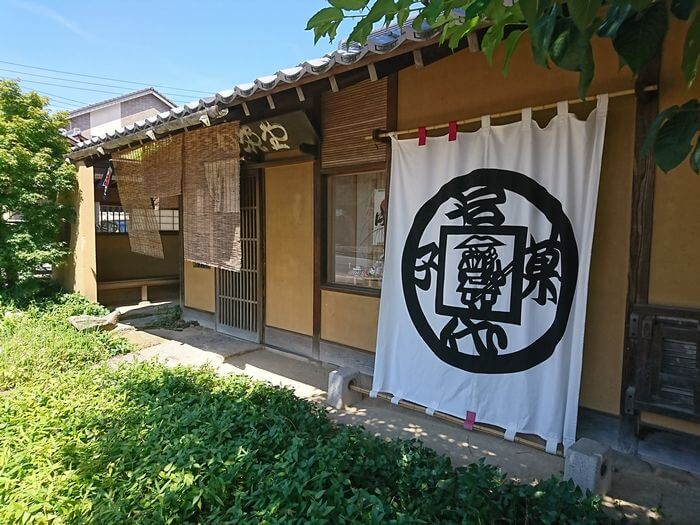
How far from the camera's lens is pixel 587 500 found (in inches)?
105

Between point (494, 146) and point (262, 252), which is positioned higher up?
point (494, 146)

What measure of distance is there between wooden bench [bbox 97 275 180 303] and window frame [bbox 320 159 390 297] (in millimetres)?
7111

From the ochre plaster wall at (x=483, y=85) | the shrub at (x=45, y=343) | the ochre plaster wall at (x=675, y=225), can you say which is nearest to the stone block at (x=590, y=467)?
the ochre plaster wall at (x=675, y=225)

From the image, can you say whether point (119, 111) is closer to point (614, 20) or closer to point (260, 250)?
point (260, 250)

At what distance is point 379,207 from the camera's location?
5.78 m

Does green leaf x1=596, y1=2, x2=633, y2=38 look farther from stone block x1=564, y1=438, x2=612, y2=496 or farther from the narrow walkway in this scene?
the narrow walkway

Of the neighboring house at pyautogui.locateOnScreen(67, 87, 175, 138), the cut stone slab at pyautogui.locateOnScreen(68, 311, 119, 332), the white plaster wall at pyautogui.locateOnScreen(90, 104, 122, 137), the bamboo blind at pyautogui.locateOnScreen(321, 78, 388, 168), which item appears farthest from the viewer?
the white plaster wall at pyautogui.locateOnScreen(90, 104, 122, 137)

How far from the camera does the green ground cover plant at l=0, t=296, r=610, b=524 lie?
261 centimetres

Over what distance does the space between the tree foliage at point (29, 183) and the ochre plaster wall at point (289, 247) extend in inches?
207

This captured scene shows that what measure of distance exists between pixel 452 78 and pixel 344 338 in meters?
3.59

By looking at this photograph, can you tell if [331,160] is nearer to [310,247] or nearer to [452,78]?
[310,247]

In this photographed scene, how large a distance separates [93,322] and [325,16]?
7.37 m

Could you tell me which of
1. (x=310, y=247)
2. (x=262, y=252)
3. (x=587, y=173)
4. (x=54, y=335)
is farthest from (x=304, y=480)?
(x=54, y=335)

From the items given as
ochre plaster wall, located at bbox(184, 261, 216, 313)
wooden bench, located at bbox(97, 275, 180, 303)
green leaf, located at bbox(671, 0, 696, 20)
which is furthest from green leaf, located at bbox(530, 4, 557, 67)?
wooden bench, located at bbox(97, 275, 180, 303)
